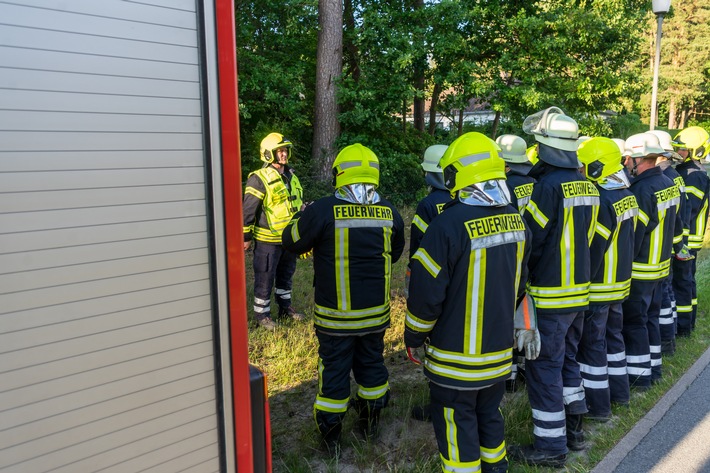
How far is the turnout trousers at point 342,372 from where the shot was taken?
3.94 metres

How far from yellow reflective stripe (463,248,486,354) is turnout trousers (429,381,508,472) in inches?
12.1

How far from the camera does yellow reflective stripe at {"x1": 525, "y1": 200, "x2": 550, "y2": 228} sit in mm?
3889

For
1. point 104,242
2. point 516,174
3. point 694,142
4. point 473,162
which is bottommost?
point 104,242

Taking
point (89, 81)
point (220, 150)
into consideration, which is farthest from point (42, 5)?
point (220, 150)

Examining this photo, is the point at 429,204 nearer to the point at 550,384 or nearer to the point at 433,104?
the point at 550,384

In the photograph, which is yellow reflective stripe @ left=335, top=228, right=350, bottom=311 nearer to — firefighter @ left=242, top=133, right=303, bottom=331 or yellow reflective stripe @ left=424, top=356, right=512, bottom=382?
yellow reflective stripe @ left=424, top=356, right=512, bottom=382

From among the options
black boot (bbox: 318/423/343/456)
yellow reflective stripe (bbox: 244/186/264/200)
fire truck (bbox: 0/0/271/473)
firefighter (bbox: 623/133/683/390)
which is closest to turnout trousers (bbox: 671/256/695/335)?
firefighter (bbox: 623/133/683/390)

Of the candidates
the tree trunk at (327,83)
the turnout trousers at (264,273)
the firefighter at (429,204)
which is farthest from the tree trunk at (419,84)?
the firefighter at (429,204)

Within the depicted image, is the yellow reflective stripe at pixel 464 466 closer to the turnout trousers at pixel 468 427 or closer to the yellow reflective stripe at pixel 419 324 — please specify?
the turnout trousers at pixel 468 427

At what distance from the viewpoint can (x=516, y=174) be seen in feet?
16.8

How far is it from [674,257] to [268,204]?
187 inches

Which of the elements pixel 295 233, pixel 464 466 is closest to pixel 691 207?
pixel 464 466

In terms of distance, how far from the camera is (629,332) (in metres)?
5.08

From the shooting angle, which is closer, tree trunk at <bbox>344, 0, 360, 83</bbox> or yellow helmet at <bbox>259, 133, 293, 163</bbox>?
yellow helmet at <bbox>259, 133, 293, 163</bbox>
